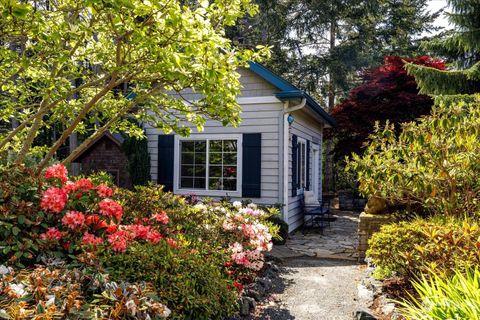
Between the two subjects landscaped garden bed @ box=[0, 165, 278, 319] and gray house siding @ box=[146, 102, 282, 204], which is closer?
landscaped garden bed @ box=[0, 165, 278, 319]

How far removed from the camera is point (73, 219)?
10.3 ft

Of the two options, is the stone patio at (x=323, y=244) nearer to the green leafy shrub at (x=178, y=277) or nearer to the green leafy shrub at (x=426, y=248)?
the green leafy shrub at (x=426, y=248)

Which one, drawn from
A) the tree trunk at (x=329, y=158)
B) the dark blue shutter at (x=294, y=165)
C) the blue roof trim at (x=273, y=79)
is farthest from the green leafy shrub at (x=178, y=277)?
the tree trunk at (x=329, y=158)

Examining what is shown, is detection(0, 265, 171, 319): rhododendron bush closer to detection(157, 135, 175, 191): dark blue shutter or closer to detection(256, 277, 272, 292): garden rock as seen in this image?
detection(256, 277, 272, 292): garden rock

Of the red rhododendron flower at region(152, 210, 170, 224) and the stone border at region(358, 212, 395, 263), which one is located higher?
the red rhododendron flower at region(152, 210, 170, 224)

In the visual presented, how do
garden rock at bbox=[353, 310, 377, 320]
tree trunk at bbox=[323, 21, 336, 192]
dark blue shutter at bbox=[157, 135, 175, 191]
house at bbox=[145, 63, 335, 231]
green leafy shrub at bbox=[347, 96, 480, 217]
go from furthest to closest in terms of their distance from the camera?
tree trunk at bbox=[323, 21, 336, 192] → dark blue shutter at bbox=[157, 135, 175, 191] → house at bbox=[145, 63, 335, 231] → green leafy shrub at bbox=[347, 96, 480, 217] → garden rock at bbox=[353, 310, 377, 320]

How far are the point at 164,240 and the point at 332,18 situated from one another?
17418mm

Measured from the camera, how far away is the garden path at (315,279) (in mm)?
4262

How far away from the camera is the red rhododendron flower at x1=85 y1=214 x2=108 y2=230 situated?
3279 mm

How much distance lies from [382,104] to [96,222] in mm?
11847

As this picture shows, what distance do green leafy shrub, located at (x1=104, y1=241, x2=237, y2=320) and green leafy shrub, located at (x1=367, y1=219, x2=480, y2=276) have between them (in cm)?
206

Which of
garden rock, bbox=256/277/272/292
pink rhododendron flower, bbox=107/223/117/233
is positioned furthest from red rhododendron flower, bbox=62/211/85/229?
garden rock, bbox=256/277/272/292

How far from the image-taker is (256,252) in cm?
477

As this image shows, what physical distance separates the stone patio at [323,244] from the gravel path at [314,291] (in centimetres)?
28
